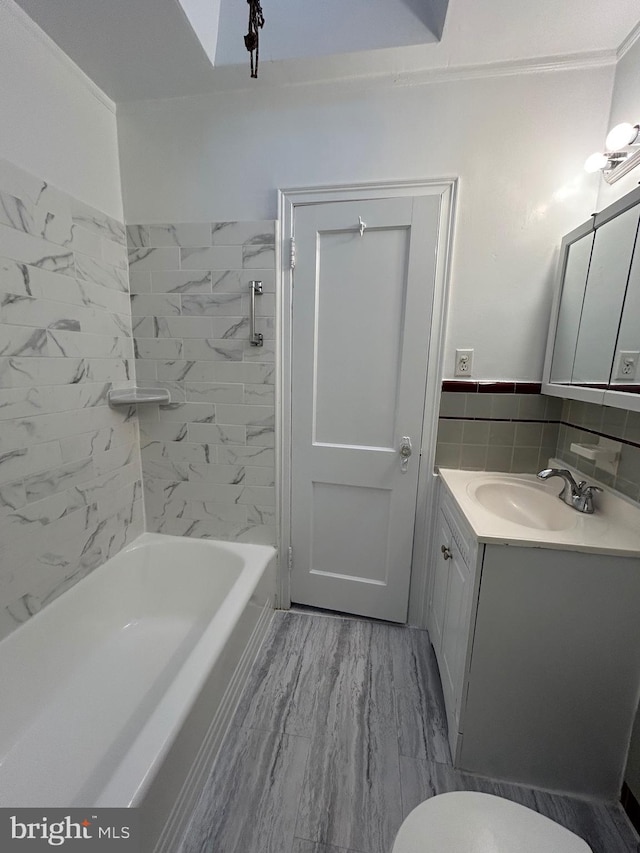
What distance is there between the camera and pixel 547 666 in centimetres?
105

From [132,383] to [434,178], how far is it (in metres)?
1.71

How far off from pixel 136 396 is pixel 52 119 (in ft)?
3.65

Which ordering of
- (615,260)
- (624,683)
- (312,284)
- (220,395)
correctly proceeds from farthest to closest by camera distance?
(220,395), (312,284), (615,260), (624,683)

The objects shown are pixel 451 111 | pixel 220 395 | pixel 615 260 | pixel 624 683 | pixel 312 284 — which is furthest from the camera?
pixel 220 395

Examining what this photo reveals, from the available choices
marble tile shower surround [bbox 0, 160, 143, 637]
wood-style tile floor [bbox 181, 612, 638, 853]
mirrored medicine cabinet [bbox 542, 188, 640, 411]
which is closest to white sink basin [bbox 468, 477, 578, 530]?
mirrored medicine cabinet [bbox 542, 188, 640, 411]

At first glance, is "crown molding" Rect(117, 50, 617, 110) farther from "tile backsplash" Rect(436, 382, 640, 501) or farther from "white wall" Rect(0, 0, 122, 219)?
"tile backsplash" Rect(436, 382, 640, 501)

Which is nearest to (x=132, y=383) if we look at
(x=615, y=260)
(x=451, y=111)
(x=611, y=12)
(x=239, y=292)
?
(x=239, y=292)

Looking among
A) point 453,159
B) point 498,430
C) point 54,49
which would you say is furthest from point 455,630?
point 54,49

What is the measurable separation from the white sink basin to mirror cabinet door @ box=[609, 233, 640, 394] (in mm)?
504

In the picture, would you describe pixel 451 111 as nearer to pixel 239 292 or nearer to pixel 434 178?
pixel 434 178

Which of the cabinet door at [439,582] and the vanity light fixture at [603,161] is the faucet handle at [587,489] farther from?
the vanity light fixture at [603,161]

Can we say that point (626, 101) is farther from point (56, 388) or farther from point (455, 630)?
point (56, 388)

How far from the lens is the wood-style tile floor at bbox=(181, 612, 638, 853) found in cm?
100

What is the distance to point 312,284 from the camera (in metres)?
1.59
